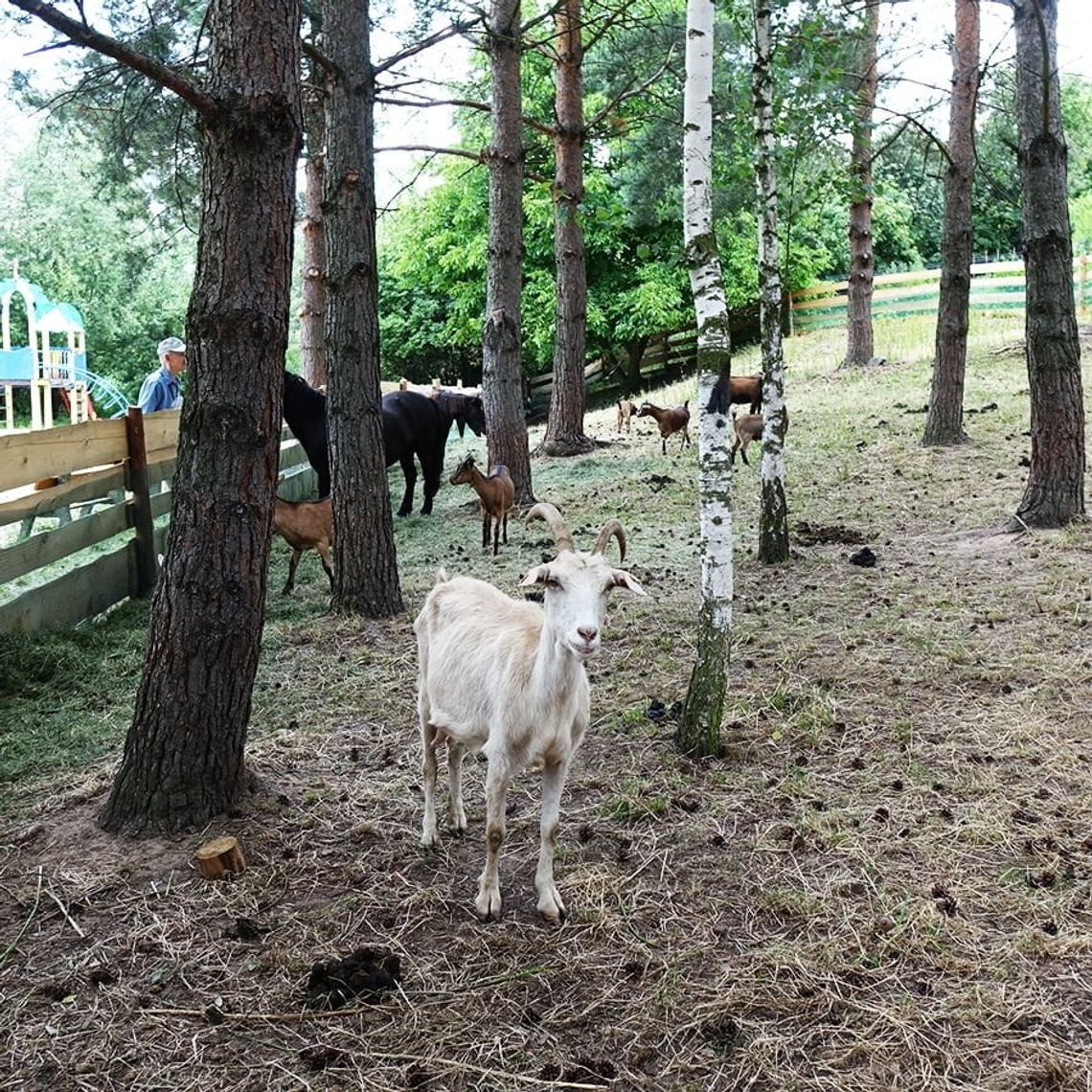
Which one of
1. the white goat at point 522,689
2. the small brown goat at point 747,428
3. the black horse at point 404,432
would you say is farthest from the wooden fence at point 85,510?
the small brown goat at point 747,428

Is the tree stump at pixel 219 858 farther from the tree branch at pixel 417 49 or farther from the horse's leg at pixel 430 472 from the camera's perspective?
the horse's leg at pixel 430 472

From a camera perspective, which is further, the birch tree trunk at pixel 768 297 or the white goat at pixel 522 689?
the birch tree trunk at pixel 768 297

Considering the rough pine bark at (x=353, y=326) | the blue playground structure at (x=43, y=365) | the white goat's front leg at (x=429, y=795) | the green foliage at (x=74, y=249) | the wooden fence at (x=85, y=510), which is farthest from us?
the green foliage at (x=74, y=249)

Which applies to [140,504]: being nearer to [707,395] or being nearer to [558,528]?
[707,395]

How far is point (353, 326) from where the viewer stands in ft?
23.6

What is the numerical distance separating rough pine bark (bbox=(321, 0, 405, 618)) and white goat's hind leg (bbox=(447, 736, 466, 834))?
10.6 feet

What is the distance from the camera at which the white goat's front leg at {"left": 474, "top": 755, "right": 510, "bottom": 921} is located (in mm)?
3639

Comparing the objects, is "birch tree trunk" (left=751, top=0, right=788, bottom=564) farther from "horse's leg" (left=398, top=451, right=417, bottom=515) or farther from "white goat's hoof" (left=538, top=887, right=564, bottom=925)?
"horse's leg" (left=398, top=451, right=417, bottom=515)

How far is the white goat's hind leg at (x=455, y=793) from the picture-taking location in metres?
4.31

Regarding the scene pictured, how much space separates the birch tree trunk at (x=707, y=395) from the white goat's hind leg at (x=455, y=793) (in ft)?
3.89

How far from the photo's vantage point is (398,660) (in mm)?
6496

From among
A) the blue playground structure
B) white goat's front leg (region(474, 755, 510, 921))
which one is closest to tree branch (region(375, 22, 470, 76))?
white goat's front leg (region(474, 755, 510, 921))

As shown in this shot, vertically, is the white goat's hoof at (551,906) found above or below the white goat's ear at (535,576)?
below

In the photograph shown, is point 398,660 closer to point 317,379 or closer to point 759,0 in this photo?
point 759,0
